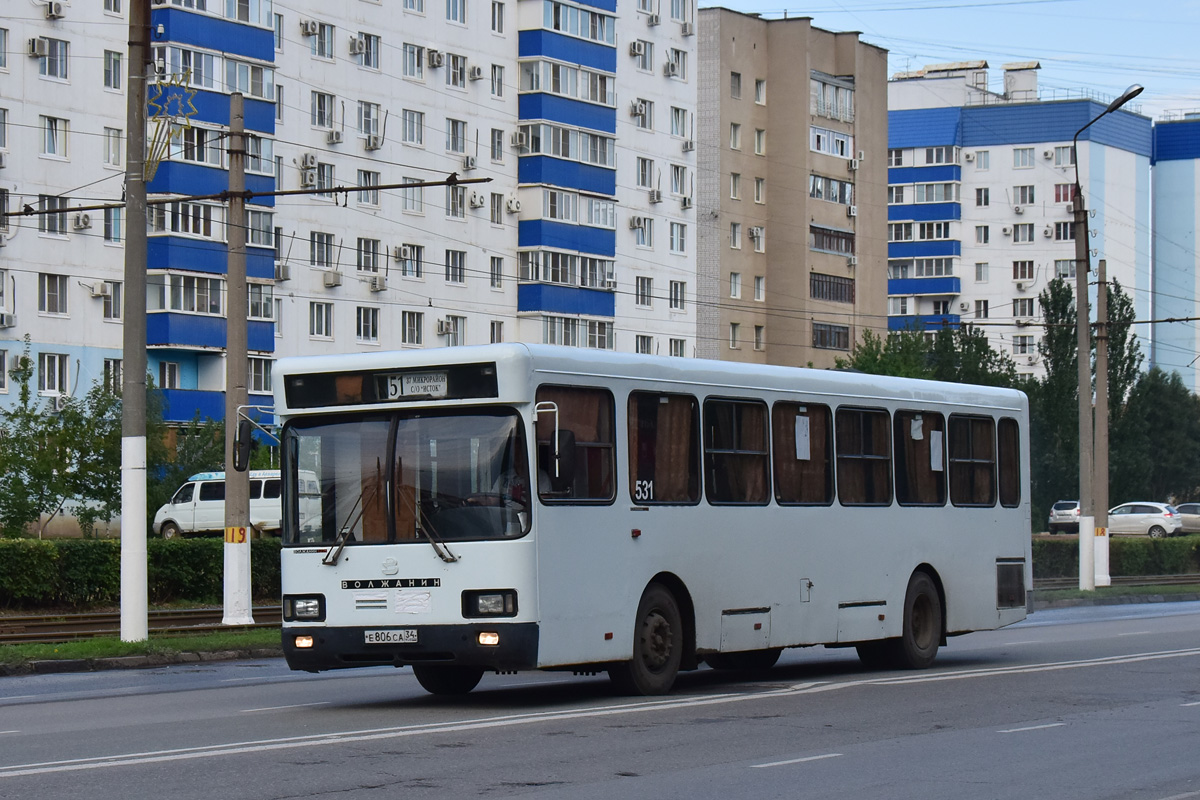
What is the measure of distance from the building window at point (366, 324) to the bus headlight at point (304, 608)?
52587mm

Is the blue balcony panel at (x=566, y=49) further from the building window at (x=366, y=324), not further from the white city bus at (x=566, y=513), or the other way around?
the white city bus at (x=566, y=513)

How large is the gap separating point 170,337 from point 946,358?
37495 millimetres

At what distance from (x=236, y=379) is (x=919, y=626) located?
36.2ft

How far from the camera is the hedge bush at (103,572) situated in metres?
33.5

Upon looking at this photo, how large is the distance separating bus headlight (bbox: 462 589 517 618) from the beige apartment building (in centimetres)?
Answer: 6845

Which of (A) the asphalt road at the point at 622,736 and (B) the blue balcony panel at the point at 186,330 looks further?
(B) the blue balcony panel at the point at 186,330

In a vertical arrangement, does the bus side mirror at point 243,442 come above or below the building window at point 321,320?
below

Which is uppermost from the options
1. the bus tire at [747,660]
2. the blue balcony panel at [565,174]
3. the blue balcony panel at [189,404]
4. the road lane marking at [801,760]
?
the blue balcony panel at [565,174]

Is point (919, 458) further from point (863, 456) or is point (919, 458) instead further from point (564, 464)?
point (564, 464)

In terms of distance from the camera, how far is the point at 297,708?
14.3m

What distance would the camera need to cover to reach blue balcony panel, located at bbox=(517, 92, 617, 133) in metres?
72.3

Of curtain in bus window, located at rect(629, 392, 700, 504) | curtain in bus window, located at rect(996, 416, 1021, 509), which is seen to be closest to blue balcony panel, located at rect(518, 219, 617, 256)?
curtain in bus window, located at rect(996, 416, 1021, 509)

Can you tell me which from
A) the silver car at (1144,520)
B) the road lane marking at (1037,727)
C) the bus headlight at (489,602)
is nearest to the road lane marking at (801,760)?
the road lane marking at (1037,727)

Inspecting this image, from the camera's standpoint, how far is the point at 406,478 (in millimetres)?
13812
